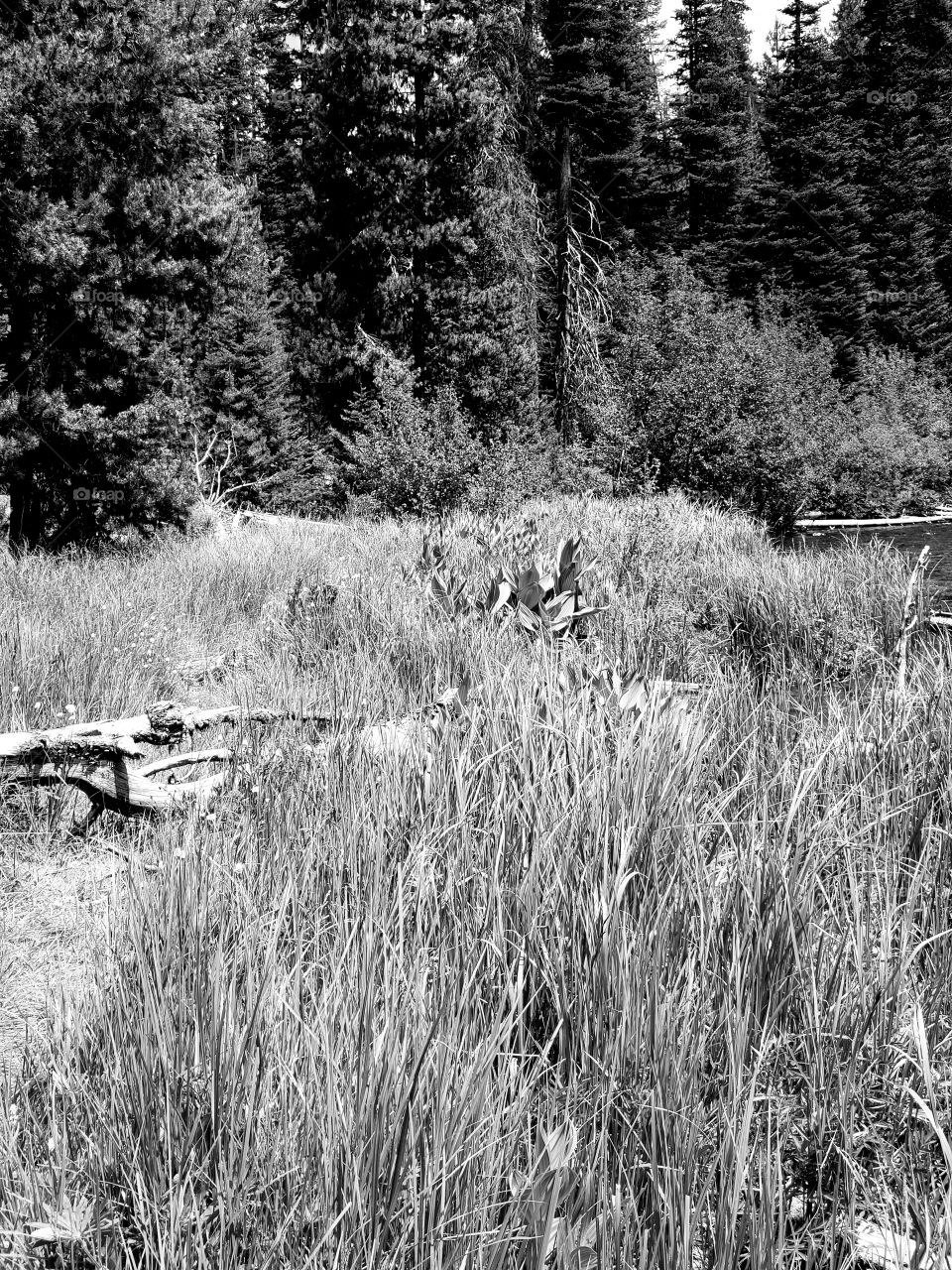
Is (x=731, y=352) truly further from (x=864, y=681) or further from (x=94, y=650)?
(x=94, y=650)

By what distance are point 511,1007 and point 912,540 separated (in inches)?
575

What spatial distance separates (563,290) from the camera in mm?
26438

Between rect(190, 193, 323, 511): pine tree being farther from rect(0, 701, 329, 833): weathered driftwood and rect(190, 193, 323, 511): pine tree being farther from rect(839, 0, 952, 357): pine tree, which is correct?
rect(839, 0, 952, 357): pine tree

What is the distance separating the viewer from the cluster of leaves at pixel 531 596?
4.95 m

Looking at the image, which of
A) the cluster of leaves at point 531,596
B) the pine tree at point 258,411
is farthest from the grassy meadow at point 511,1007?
the pine tree at point 258,411

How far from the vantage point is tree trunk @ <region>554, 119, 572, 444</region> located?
2620 centimetres

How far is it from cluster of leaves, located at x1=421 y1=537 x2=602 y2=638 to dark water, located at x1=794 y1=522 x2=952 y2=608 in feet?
18.5

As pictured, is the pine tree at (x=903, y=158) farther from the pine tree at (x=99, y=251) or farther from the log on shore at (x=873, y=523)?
the pine tree at (x=99, y=251)

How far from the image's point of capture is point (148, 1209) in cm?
125

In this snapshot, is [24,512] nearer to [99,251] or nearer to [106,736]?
[99,251]

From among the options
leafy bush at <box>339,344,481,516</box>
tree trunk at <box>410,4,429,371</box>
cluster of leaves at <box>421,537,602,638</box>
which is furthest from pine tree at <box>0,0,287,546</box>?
tree trunk at <box>410,4,429,371</box>

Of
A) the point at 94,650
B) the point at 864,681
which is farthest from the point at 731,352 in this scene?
the point at 94,650

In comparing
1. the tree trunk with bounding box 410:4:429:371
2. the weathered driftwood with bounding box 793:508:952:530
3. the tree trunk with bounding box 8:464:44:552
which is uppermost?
the tree trunk with bounding box 410:4:429:371

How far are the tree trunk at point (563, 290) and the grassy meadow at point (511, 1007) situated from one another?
23709 millimetres
